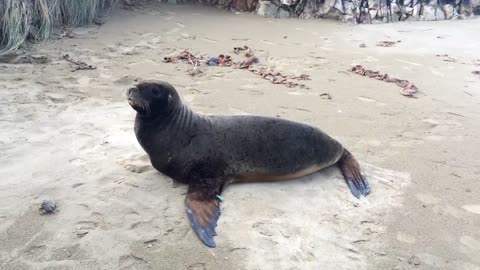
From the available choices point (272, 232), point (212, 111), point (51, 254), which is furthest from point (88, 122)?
point (272, 232)

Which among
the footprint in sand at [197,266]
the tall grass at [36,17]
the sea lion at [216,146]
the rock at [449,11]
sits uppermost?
the rock at [449,11]

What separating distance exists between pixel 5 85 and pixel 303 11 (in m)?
6.35

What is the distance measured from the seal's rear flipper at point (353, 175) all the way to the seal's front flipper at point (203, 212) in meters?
0.99

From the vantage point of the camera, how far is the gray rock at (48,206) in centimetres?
284

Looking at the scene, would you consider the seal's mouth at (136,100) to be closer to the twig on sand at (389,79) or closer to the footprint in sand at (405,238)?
the footprint in sand at (405,238)

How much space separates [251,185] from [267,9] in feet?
23.2

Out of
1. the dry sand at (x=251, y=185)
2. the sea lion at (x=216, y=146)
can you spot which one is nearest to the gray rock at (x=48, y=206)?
the dry sand at (x=251, y=185)

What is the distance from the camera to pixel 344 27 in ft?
30.1

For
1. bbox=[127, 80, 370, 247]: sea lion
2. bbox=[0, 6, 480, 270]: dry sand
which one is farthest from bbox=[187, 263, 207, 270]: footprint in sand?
bbox=[127, 80, 370, 247]: sea lion

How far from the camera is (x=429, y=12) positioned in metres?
10.1

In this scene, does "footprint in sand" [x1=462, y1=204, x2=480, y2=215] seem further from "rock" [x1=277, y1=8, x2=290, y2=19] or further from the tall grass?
"rock" [x1=277, y1=8, x2=290, y2=19]

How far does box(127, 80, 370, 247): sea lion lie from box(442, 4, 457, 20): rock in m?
7.99

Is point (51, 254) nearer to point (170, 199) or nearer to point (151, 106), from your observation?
point (170, 199)

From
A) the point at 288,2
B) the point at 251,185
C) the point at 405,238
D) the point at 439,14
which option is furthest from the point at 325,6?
the point at 405,238
